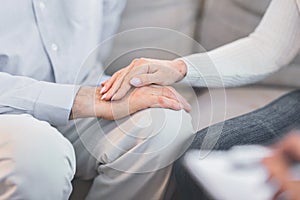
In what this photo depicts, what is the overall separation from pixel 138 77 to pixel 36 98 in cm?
20

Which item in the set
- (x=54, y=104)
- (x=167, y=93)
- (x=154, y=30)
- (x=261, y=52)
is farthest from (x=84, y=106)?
(x=261, y=52)

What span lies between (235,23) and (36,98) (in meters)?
0.55

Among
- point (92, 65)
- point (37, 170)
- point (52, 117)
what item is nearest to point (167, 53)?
point (92, 65)

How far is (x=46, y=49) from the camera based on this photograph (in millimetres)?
1046

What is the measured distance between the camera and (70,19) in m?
1.08

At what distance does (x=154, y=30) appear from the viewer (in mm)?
1173

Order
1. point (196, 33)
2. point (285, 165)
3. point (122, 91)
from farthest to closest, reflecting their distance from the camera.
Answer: point (196, 33)
point (122, 91)
point (285, 165)

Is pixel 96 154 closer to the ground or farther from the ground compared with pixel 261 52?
closer to the ground

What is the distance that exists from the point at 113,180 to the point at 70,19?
0.37 meters

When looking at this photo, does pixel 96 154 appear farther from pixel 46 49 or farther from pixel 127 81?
pixel 46 49

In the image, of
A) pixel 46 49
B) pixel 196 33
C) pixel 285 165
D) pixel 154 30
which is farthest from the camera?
pixel 196 33

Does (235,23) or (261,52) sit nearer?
(261,52)

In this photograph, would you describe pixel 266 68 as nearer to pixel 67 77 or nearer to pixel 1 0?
pixel 67 77

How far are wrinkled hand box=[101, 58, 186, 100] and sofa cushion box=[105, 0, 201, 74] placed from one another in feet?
0.28
